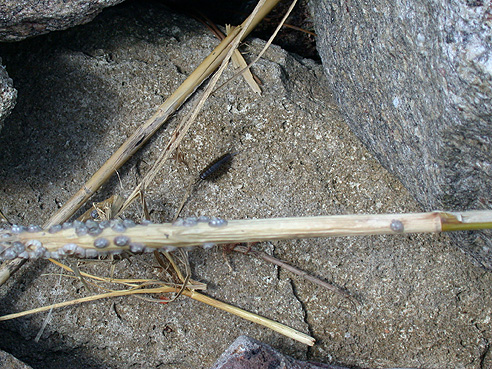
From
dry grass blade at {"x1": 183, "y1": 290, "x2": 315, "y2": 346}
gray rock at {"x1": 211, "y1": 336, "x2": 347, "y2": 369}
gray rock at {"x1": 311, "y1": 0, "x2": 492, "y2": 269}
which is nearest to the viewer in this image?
gray rock at {"x1": 311, "y1": 0, "x2": 492, "y2": 269}

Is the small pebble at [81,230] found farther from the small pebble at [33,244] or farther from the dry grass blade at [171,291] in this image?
the dry grass blade at [171,291]

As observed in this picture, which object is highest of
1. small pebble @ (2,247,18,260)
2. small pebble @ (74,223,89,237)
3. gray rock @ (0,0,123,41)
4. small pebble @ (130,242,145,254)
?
gray rock @ (0,0,123,41)

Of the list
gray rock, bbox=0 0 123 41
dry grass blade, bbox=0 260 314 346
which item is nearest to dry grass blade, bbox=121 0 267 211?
dry grass blade, bbox=0 260 314 346

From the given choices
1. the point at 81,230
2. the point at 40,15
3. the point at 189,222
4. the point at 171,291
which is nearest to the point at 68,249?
the point at 81,230

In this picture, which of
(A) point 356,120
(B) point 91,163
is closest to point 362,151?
(A) point 356,120

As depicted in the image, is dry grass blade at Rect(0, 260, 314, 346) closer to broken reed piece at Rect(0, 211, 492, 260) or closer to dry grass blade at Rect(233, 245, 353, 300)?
dry grass blade at Rect(233, 245, 353, 300)

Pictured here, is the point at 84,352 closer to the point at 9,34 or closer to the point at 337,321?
the point at 337,321

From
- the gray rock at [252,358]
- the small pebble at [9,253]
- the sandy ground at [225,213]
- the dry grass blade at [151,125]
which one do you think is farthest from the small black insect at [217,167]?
the small pebble at [9,253]

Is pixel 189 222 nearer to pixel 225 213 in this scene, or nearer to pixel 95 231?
pixel 95 231
